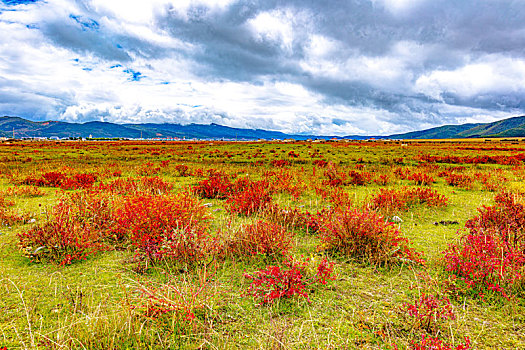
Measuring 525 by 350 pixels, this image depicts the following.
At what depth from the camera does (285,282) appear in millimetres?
4527

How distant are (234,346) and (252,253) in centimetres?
241

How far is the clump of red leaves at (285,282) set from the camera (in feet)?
14.2

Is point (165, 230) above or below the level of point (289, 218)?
above

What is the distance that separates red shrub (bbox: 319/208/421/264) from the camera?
572 cm

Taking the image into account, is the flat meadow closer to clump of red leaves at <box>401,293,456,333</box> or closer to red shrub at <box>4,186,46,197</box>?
clump of red leaves at <box>401,293,456,333</box>

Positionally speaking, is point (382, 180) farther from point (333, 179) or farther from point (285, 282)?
point (285, 282)

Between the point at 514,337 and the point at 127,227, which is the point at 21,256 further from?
the point at 514,337

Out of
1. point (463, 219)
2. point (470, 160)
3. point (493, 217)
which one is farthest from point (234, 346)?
point (470, 160)

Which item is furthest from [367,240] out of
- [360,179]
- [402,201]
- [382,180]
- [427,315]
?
[382,180]

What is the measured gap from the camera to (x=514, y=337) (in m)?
3.56

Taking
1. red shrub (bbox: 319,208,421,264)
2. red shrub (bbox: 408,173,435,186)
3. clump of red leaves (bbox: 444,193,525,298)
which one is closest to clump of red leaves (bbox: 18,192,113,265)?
red shrub (bbox: 319,208,421,264)

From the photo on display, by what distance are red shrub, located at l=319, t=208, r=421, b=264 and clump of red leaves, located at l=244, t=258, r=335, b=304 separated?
1149 millimetres

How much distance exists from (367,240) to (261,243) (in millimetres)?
2313

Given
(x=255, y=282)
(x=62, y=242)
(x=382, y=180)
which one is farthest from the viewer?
(x=382, y=180)
